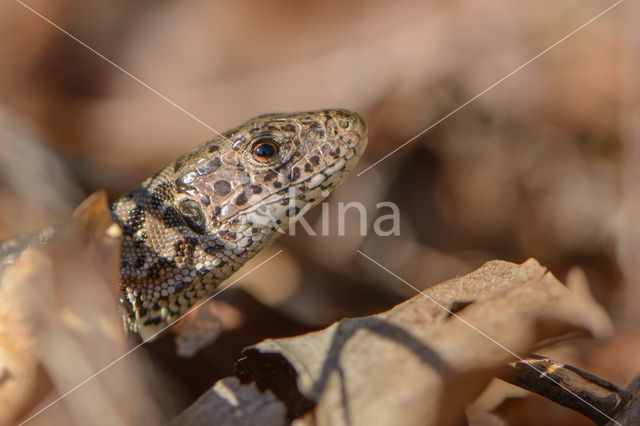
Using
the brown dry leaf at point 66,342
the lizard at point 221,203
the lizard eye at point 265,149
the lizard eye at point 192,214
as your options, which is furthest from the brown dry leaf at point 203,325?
the brown dry leaf at point 66,342

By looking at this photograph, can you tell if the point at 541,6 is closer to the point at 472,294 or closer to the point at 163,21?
the point at 163,21

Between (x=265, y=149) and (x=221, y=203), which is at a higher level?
(x=265, y=149)

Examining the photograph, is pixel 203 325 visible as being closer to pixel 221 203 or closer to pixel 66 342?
pixel 221 203

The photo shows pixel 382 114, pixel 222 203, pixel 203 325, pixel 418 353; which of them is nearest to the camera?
pixel 418 353

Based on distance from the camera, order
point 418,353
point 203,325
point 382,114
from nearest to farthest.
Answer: point 418,353 → point 203,325 → point 382,114

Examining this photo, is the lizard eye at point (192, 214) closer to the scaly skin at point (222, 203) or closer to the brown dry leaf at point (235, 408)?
the scaly skin at point (222, 203)

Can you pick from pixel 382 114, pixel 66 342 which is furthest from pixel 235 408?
pixel 382 114

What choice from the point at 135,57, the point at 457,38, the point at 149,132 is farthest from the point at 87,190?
the point at 457,38
